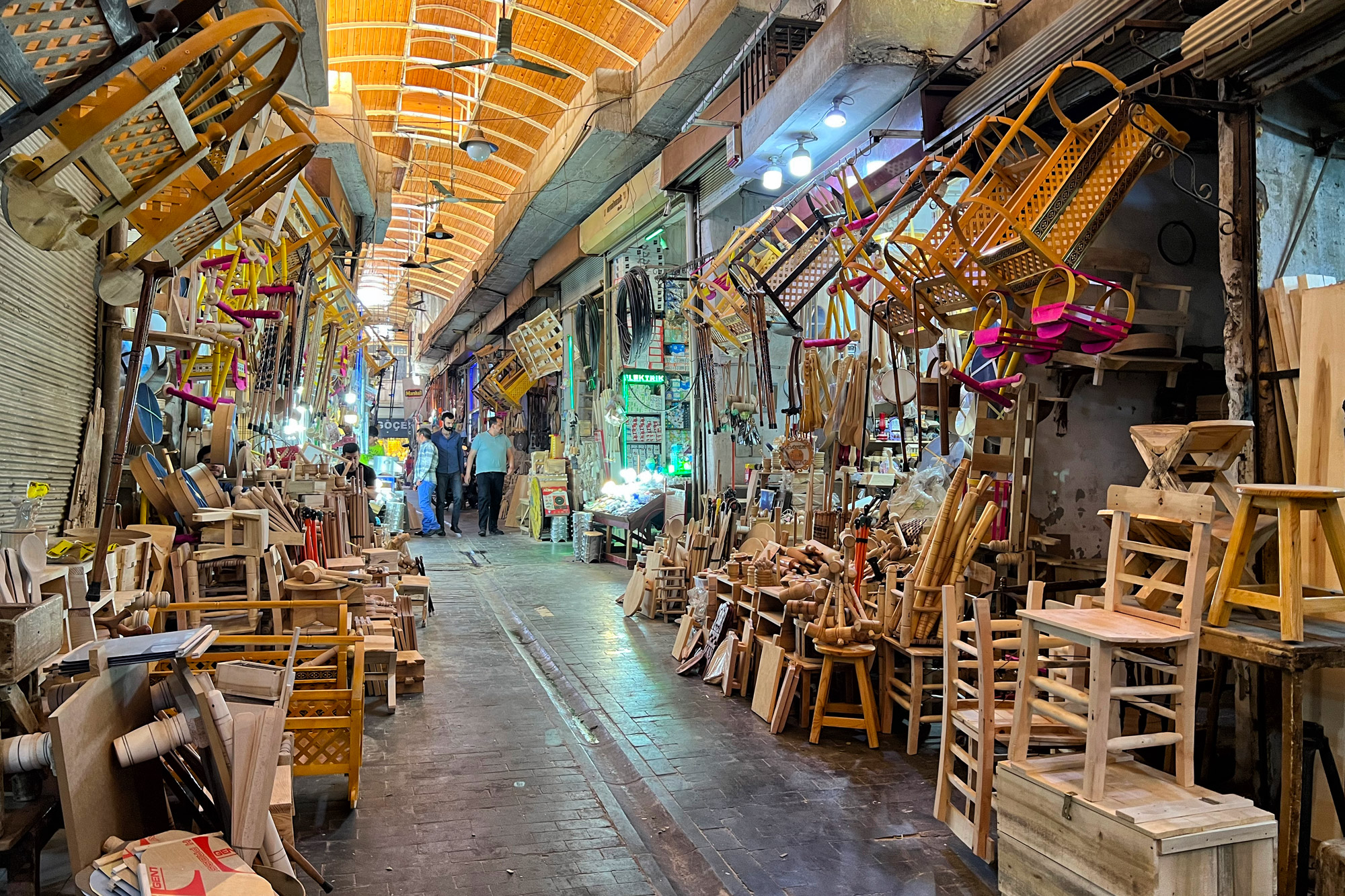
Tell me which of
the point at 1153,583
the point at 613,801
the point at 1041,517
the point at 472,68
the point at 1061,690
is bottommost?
the point at 613,801

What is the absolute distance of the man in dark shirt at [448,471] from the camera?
1664 cm

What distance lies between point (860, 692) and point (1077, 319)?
98.2 inches

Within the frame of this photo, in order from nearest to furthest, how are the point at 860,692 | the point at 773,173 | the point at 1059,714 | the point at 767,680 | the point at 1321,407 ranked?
1. the point at 1059,714
2. the point at 1321,407
3. the point at 860,692
4. the point at 767,680
5. the point at 773,173

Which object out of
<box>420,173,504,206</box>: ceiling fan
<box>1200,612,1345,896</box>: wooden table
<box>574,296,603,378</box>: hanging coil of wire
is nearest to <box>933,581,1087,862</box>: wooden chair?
<box>1200,612,1345,896</box>: wooden table

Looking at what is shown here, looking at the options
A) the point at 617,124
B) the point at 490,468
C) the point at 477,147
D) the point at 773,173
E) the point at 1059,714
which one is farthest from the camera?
the point at 490,468

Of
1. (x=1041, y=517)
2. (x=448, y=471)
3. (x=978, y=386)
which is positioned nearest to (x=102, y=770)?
(x=978, y=386)

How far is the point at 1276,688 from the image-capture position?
376 cm

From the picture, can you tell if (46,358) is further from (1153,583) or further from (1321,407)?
(1321,407)

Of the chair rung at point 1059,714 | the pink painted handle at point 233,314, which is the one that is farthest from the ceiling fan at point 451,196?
the chair rung at point 1059,714

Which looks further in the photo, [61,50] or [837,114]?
[837,114]

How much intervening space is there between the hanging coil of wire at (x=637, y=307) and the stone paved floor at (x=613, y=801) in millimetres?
6269

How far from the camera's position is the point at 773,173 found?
7.83 m

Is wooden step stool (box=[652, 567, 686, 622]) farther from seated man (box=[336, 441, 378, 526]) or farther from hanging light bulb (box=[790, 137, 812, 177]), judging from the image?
hanging light bulb (box=[790, 137, 812, 177])

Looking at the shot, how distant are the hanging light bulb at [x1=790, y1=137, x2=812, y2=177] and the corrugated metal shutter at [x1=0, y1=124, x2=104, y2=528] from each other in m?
5.05
